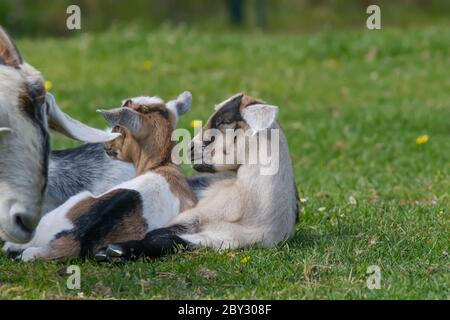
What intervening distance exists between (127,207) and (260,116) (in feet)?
2.89

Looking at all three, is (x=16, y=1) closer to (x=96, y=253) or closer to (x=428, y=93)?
(x=428, y=93)

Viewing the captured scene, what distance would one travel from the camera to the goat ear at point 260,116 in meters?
5.86

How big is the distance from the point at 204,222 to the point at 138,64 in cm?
874

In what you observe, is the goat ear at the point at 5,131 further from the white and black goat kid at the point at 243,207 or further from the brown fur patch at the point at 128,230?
the white and black goat kid at the point at 243,207

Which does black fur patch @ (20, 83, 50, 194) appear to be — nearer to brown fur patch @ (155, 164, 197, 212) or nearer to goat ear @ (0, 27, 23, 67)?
goat ear @ (0, 27, 23, 67)

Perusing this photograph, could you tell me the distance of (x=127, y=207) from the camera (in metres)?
5.76

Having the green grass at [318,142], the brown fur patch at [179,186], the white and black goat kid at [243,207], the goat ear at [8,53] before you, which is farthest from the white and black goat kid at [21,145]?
the brown fur patch at [179,186]

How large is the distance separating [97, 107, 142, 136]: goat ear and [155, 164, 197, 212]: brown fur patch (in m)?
0.29

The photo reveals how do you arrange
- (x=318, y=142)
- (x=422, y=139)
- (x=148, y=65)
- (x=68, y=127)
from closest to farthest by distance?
(x=68, y=127)
(x=422, y=139)
(x=318, y=142)
(x=148, y=65)

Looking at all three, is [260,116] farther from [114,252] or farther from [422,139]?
[422,139]

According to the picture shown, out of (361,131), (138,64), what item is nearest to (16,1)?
(138,64)

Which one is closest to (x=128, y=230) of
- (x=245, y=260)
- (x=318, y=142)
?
(x=245, y=260)

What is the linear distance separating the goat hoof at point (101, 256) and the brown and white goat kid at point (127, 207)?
0.21ft

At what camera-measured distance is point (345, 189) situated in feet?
27.3
